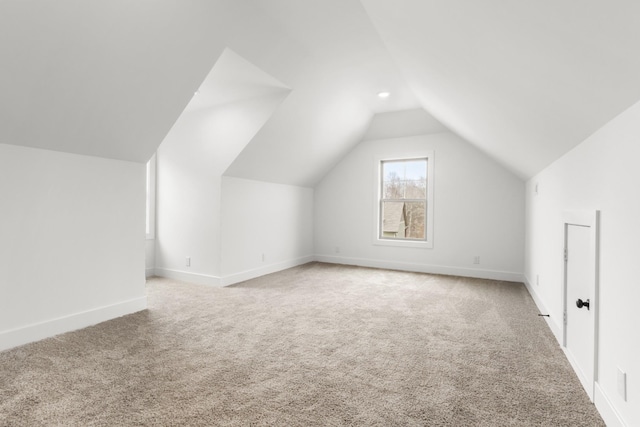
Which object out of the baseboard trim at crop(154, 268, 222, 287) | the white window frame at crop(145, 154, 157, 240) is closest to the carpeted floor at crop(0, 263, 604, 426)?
the baseboard trim at crop(154, 268, 222, 287)

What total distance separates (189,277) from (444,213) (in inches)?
165

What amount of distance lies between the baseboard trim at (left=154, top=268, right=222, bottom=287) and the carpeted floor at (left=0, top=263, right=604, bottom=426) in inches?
29.4

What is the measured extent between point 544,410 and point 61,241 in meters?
3.65

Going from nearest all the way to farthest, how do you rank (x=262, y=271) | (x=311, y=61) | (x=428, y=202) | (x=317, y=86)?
(x=311, y=61), (x=317, y=86), (x=262, y=271), (x=428, y=202)

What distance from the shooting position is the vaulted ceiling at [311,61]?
134 centimetres

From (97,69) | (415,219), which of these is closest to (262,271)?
(415,219)

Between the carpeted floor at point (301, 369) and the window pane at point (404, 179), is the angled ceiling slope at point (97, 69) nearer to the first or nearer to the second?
the carpeted floor at point (301, 369)

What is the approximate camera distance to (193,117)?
458 centimetres

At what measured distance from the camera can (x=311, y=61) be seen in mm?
3592

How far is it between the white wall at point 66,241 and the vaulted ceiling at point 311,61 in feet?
0.62

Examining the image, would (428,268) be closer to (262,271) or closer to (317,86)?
(262,271)

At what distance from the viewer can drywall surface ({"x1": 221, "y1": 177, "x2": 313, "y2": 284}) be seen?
4613 millimetres

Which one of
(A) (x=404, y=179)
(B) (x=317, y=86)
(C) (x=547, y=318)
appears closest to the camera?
(C) (x=547, y=318)

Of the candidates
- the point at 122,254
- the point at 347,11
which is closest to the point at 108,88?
the point at 122,254
